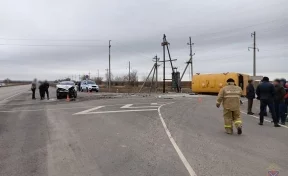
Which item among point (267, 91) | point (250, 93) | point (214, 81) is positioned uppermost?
point (214, 81)

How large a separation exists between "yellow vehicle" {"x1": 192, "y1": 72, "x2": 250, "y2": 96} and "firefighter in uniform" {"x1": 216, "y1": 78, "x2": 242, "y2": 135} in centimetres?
2423

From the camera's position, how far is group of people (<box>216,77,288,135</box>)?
9.77 m

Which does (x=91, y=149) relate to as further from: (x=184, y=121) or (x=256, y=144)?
(x=184, y=121)

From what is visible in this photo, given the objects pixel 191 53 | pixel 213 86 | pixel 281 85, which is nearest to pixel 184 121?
pixel 281 85

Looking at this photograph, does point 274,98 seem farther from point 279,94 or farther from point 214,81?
point 214,81

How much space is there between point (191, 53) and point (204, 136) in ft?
171

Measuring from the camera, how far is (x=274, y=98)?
1269 cm

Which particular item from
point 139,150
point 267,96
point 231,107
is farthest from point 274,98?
point 139,150

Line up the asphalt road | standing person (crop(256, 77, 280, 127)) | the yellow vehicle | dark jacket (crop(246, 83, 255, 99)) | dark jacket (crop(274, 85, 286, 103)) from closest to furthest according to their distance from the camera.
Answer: the asphalt road < standing person (crop(256, 77, 280, 127)) < dark jacket (crop(274, 85, 286, 103)) < dark jacket (crop(246, 83, 255, 99)) < the yellow vehicle

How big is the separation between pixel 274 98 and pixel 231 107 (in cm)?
379

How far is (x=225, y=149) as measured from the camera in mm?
7559

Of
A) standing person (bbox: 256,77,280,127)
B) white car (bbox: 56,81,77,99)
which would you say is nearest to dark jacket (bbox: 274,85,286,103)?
standing person (bbox: 256,77,280,127)

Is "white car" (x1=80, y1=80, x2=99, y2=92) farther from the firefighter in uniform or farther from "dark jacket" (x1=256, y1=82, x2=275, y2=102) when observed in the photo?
the firefighter in uniform

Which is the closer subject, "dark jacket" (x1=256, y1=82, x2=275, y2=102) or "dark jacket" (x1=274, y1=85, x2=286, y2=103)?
"dark jacket" (x1=256, y1=82, x2=275, y2=102)
